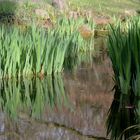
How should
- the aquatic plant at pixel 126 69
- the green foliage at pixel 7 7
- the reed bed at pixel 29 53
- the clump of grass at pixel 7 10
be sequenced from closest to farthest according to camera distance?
1. the aquatic plant at pixel 126 69
2. the reed bed at pixel 29 53
3. the clump of grass at pixel 7 10
4. the green foliage at pixel 7 7

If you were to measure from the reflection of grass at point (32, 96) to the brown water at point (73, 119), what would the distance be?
10cm

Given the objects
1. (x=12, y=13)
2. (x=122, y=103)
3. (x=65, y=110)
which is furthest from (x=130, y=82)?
(x=12, y=13)

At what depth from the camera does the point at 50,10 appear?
667 inches

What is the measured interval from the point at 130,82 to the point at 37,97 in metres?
1.29

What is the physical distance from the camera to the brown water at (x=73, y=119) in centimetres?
509

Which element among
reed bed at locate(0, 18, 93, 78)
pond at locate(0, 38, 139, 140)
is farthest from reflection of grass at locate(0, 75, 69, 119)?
reed bed at locate(0, 18, 93, 78)

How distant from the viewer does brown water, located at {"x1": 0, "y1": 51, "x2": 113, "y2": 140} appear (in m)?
5.09

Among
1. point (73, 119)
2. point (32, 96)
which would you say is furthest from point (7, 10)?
point (73, 119)

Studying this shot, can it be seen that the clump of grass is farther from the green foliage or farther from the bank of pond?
the bank of pond

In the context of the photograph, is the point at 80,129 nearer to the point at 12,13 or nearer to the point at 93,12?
the point at 12,13

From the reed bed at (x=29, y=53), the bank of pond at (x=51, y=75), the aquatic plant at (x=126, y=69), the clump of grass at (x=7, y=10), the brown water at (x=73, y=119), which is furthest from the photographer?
the clump of grass at (x=7, y=10)

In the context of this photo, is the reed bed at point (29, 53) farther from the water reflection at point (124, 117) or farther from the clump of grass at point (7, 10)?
the clump of grass at point (7, 10)

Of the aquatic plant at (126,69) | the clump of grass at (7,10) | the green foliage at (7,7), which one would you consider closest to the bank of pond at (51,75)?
the aquatic plant at (126,69)

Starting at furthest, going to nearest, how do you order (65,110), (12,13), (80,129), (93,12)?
(93,12), (12,13), (65,110), (80,129)
